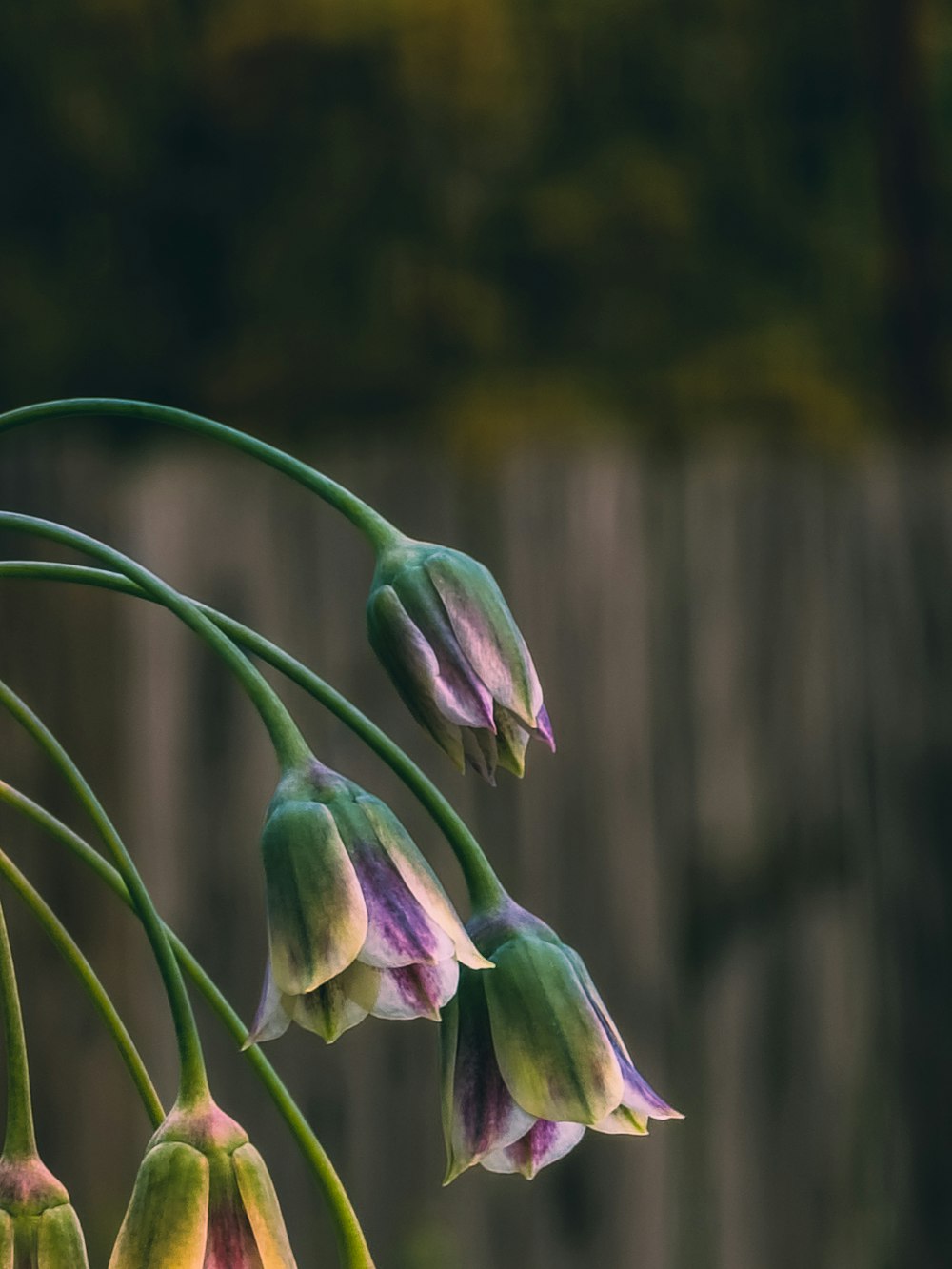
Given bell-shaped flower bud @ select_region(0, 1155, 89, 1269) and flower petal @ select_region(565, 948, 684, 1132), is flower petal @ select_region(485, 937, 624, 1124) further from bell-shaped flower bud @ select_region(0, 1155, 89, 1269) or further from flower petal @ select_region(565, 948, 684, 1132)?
bell-shaped flower bud @ select_region(0, 1155, 89, 1269)

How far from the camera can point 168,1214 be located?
1.65 ft

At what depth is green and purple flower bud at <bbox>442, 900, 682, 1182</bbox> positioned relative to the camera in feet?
1.82

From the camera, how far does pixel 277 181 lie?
345 cm

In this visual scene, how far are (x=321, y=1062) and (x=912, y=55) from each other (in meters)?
2.37

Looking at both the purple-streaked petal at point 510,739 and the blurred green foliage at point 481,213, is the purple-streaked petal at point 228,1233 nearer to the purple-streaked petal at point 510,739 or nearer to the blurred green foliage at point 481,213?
the purple-streaked petal at point 510,739

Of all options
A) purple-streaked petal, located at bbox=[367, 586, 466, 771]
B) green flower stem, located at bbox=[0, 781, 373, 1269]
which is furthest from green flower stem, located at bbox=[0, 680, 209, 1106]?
purple-streaked petal, located at bbox=[367, 586, 466, 771]

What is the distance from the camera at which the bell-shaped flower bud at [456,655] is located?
56 centimetres

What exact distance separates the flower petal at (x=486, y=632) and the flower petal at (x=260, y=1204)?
15 centimetres

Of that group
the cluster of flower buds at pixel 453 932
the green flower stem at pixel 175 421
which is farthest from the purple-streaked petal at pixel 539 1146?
the green flower stem at pixel 175 421

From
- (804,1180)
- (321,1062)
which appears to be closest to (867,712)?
(804,1180)

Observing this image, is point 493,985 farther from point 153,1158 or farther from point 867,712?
point 867,712

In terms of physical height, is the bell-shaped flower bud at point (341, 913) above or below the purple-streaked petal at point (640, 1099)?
above

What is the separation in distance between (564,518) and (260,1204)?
5.66ft

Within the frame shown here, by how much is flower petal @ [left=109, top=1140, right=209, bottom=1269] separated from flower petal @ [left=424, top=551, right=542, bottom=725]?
16 centimetres
